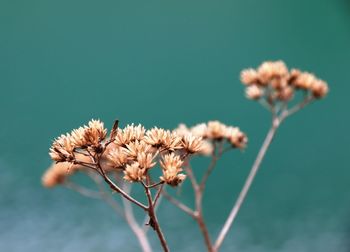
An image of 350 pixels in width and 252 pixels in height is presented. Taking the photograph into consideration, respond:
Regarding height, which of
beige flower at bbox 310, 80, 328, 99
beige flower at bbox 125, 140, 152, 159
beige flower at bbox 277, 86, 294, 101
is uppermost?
beige flower at bbox 277, 86, 294, 101

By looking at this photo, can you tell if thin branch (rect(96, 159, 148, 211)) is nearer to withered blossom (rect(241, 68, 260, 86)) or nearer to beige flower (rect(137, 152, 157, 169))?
beige flower (rect(137, 152, 157, 169))

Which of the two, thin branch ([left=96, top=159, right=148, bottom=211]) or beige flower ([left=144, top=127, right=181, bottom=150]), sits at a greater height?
beige flower ([left=144, top=127, right=181, bottom=150])

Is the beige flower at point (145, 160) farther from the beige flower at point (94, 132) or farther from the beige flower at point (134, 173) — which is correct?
the beige flower at point (94, 132)

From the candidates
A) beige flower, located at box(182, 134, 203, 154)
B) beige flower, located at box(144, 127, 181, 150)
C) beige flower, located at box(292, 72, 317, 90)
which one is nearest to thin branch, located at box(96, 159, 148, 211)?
beige flower, located at box(144, 127, 181, 150)

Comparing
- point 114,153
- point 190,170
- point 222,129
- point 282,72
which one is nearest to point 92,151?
point 114,153

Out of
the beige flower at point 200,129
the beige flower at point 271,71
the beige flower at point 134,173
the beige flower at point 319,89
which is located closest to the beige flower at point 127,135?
the beige flower at point 134,173

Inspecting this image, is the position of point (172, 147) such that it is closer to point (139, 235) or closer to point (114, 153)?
point (114, 153)
